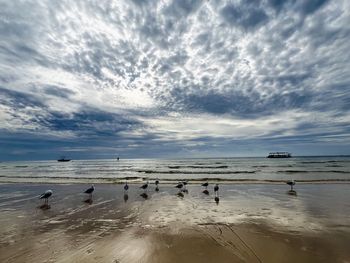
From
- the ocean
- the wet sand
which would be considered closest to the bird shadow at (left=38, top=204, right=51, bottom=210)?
the wet sand

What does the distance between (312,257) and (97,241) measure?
6810 millimetres

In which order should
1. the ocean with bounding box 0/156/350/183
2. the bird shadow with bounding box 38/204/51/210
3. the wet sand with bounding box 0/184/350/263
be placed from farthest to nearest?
the ocean with bounding box 0/156/350/183, the bird shadow with bounding box 38/204/51/210, the wet sand with bounding box 0/184/350/263

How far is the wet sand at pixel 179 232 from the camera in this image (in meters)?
6.39

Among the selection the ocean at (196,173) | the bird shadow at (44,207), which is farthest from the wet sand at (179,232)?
the ocean at (196,173)

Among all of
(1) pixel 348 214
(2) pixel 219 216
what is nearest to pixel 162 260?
(2) pixel 219 216

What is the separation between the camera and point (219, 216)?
10555 millimetres

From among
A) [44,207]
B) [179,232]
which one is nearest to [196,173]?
[44,207]

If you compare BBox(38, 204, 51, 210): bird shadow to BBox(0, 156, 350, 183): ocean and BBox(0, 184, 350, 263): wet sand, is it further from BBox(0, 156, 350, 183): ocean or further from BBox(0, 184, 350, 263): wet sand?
BBox(0, 156, 350, 183): ocean

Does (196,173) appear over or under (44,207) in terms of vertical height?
→ over

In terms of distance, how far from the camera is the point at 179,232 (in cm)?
838

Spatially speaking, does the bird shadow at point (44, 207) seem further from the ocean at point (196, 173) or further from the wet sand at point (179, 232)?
the ocean at point (196, 173)

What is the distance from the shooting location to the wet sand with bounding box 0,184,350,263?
6.39m

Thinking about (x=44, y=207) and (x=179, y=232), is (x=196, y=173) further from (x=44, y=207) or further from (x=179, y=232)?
(x=179, y=232)

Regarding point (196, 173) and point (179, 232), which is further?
point (196, 173)
